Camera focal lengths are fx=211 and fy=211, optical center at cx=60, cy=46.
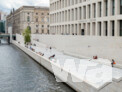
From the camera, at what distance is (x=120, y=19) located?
3347 centimetres

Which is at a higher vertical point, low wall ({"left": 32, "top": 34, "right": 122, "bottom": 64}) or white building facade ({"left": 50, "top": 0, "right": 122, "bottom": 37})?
white building facade ({"left": 50, "top": 0, "right": 122, "bottom": 37})

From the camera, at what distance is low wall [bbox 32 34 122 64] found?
2886 cm

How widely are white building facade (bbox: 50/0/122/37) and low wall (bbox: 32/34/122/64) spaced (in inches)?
145

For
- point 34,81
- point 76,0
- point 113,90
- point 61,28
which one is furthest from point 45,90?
point 61,28

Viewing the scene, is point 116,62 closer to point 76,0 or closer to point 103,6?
point 103,6

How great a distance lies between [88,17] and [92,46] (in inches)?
423

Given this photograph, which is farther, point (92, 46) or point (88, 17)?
point (88, 17)

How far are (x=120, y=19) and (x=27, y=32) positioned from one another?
46.8m

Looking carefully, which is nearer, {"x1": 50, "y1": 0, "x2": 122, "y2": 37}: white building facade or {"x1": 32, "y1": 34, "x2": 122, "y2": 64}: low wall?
{"x1": 32, "y1": 34, "x2": 122, "y2": 64}: low wall

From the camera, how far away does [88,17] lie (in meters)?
43.2

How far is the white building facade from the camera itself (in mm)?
34906

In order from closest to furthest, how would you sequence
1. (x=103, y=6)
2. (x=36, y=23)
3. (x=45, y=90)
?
(x=45, y=90)
(x=103, y=6)
(x=36, y=23)

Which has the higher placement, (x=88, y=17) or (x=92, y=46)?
(x=88, y=17)

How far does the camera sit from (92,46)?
113ft
